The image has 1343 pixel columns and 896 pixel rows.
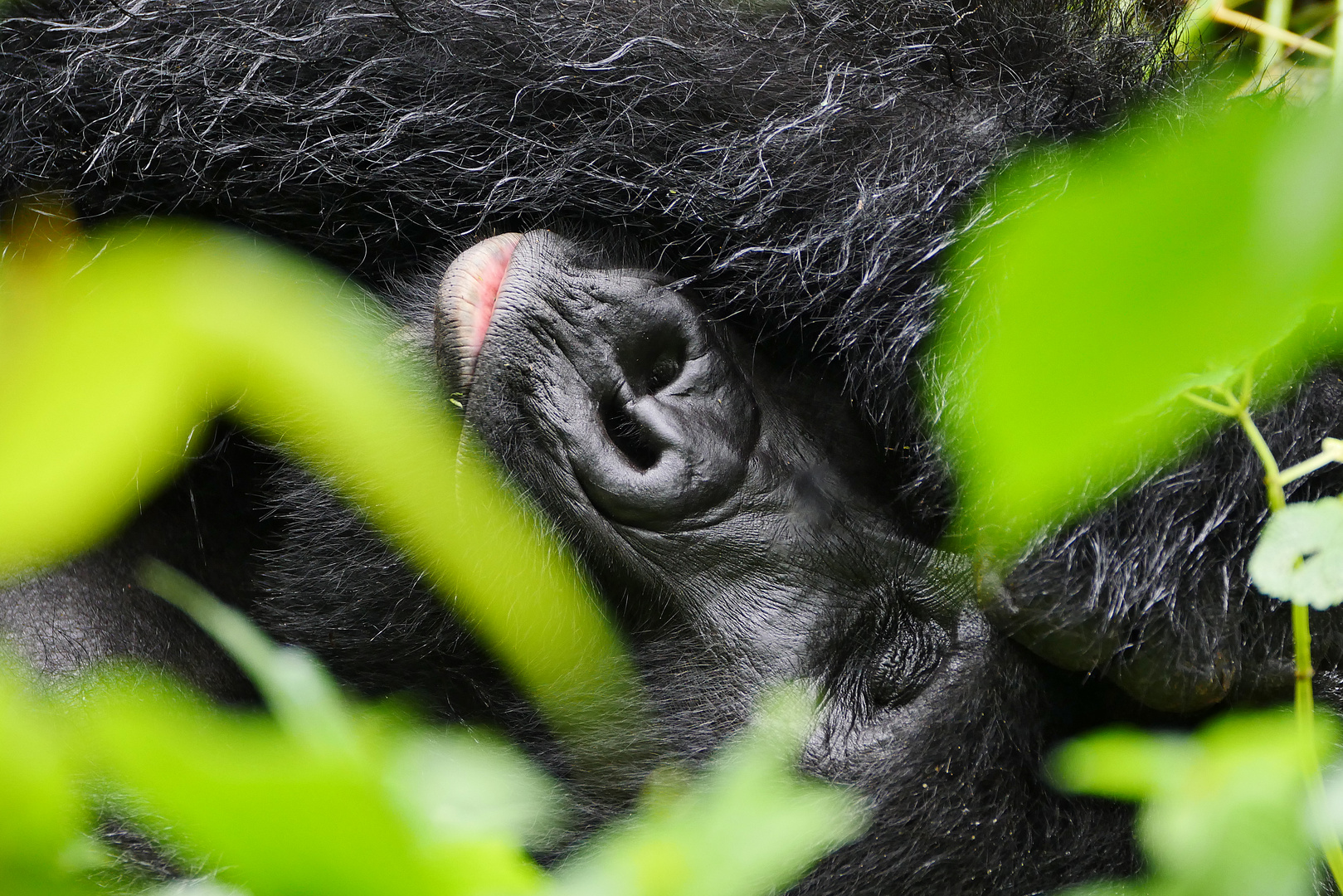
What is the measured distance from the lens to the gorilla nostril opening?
136 cm

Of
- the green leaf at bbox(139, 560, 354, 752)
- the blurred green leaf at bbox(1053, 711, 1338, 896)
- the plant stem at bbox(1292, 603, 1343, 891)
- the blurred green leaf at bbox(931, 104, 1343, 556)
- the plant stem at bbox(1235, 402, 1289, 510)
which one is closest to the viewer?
the blurred green leaf at bbox(931, 104, 1343, 556)

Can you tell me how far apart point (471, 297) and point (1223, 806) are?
41.5 inches

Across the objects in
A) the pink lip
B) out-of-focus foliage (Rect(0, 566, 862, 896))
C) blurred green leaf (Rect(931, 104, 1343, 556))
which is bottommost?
out-of-focus foliage (Rect(0, 566, 862, 896))

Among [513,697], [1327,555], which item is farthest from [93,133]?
[1327,555]

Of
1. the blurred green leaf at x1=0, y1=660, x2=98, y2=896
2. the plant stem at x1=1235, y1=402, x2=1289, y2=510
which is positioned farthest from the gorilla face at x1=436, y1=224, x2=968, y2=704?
the blurred green leaf at x1=0, y1=660, x2=98, y2=896

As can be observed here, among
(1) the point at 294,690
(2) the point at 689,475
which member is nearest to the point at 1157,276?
(1) the point at 294,690

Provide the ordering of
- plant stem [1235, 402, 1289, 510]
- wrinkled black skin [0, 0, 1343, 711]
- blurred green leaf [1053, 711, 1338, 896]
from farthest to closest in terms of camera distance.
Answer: wrinkled black skin [0, 0, 1343, 711], plant stem [1235, 402, 1289, 510], blurred green leaf [1053, 711, 1338, 896]

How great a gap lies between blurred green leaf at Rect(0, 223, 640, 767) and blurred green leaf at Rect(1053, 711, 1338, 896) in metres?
0.66

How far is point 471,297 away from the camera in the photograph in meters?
1.48

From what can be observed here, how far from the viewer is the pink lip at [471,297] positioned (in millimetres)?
1463

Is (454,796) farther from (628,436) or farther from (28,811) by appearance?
(628,436)

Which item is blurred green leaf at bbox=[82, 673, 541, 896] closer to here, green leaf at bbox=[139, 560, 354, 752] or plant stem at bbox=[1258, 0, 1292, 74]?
green leaf at bbox=[139, 560, 354, 752]

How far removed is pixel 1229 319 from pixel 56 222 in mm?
1692

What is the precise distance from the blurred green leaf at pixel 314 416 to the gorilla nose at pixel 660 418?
0.13 m
